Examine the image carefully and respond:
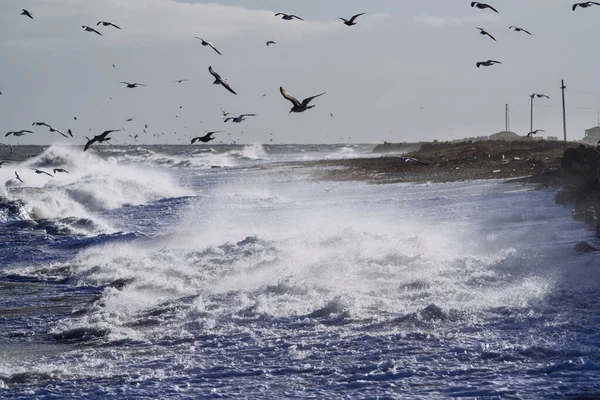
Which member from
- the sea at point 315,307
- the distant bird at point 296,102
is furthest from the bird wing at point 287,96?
the sea at point 315,307

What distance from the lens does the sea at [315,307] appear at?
9.50m

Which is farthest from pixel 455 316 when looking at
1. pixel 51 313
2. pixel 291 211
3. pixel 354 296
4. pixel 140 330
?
pixel 291 211

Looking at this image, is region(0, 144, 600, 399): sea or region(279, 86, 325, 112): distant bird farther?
region(279, 86, 325, 112): distant bird

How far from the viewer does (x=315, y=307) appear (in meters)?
13.3

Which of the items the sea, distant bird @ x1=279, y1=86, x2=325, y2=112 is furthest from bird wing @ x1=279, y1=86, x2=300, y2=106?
the sea

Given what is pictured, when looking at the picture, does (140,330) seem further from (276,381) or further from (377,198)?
(377,198)

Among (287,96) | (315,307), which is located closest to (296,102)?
(287,96)

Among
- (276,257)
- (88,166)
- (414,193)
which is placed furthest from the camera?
(88,166)

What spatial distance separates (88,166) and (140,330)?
4605 centimetres

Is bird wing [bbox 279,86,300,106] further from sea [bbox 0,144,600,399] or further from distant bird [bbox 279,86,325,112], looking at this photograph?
sea [bbox 0,144,600,399]

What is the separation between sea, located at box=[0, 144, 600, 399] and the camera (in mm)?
9500

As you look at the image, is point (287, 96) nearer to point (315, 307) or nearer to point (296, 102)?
point (296, 102)

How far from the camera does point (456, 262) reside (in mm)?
16531

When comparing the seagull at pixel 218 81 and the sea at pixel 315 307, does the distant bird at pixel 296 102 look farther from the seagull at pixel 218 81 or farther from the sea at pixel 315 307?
the sea at pixel 315 307
